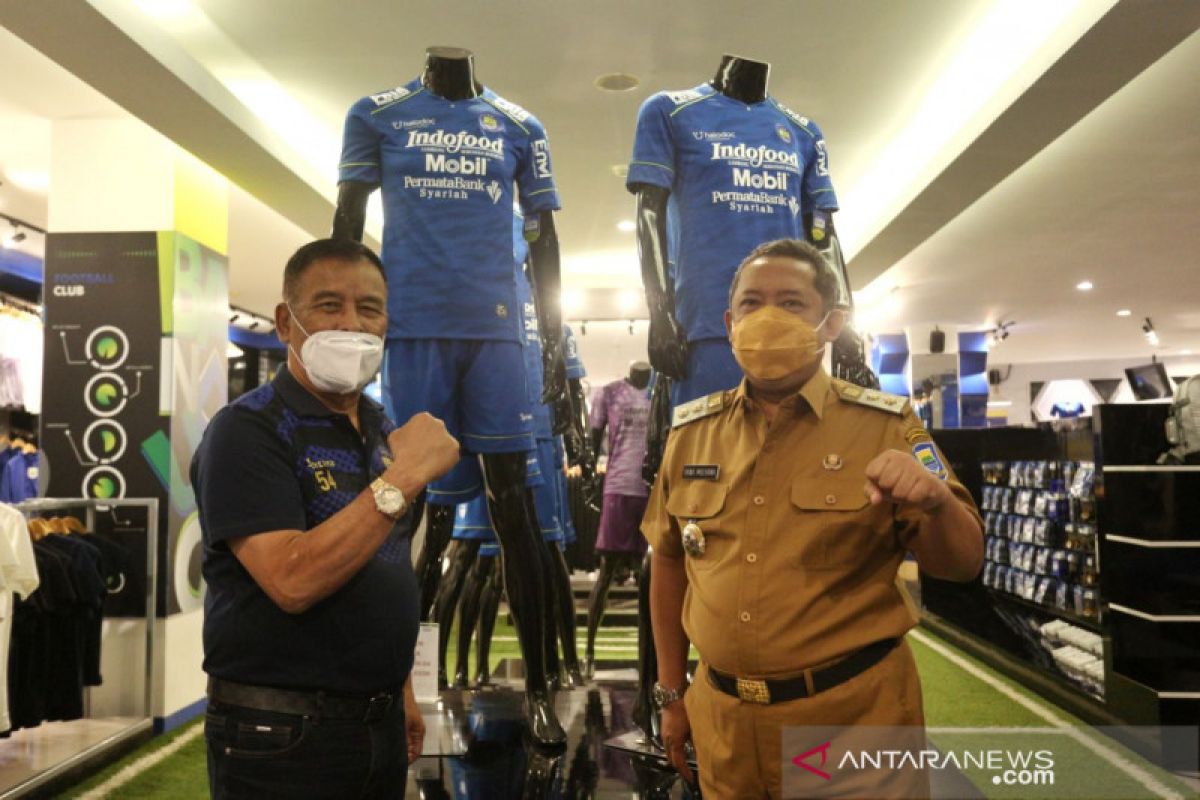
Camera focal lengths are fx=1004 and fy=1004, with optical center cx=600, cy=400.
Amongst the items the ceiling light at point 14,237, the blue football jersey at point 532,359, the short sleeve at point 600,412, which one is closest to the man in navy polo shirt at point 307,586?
the blue football jersey at point 532,359

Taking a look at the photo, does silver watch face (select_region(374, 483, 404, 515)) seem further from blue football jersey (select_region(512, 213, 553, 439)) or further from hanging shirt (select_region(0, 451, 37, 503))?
hanging shirt (select_region(0, 451, 37, 503))

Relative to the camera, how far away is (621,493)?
5.81m

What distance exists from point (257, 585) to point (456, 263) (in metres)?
1.55

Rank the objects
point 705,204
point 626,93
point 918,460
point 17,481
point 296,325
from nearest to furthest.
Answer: point 918,460
point 296,325
point 705,204
point 626,93
point 17,481

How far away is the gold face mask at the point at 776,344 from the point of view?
5.37ft

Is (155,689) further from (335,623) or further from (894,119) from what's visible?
(894,119)

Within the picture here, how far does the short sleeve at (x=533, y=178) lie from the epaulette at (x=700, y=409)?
1512mm

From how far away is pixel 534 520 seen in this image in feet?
10.5

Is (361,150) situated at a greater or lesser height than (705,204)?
greater

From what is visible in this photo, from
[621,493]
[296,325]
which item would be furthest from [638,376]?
[296,325]

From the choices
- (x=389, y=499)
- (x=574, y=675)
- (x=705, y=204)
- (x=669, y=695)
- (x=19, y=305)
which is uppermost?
(x=19, y=305)

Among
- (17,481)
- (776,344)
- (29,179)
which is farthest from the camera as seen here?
(17,481)

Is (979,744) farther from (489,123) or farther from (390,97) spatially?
(390,97)

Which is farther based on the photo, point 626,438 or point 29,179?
point 29,179
